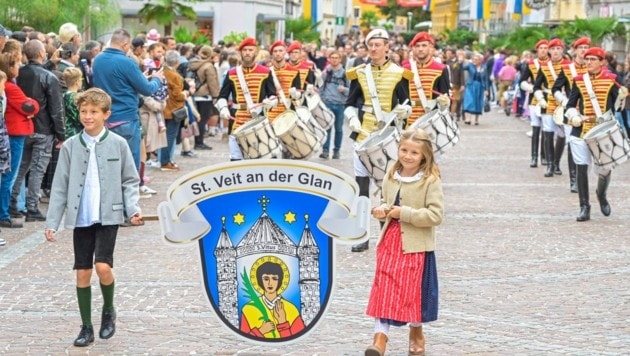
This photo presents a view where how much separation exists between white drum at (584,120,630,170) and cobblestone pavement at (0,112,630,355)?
2.21 ft

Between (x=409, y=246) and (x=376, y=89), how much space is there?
4.82 metres

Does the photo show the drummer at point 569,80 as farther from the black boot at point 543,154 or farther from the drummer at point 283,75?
the drummer at point 283,75

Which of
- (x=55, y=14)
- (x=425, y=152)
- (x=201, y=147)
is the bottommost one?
(x=201, y=147)

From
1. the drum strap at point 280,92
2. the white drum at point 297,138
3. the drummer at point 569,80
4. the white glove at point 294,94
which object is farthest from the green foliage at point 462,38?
the white drum at point 297,138

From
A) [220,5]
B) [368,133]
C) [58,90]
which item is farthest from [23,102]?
[220,5]

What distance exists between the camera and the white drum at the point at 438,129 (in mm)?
13594

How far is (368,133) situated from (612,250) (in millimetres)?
2398

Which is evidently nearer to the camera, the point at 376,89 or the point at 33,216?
the point at 376,89

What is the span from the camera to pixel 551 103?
19.2m

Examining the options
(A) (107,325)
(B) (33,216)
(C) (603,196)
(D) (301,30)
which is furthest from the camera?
(D) (301,30)

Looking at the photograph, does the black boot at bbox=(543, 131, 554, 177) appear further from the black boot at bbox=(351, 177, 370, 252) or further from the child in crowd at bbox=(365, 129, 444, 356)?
the child in crowd at bbox=(365, 129, 444, 356)

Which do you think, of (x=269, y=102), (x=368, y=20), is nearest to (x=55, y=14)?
(x=269, y=102)

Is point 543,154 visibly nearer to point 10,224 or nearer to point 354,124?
point 354,124

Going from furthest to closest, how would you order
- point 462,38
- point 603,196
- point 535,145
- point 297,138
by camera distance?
point 462,38, point 535,145, point 297,138, point 603,196
